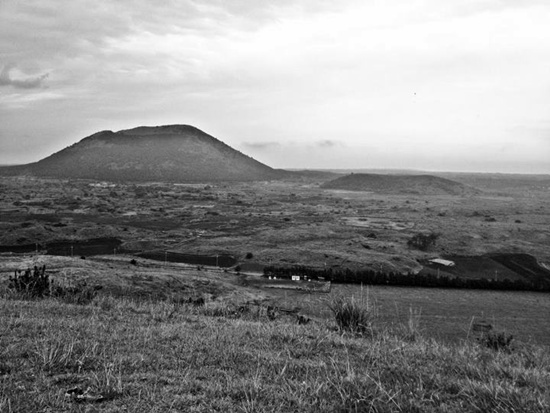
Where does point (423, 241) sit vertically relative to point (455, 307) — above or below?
above

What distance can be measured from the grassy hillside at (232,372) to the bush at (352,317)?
A: 110cm

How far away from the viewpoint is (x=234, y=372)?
5207mm

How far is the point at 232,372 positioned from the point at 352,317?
4.94 m

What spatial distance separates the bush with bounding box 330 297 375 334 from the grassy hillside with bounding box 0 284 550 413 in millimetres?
1099

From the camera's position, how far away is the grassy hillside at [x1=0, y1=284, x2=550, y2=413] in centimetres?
402

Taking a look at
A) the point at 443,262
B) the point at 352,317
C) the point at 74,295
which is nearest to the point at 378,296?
the point at 443,262

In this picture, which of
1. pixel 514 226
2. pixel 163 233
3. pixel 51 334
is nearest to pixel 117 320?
pixel 51 334

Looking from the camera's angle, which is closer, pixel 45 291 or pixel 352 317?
pixel 352 317

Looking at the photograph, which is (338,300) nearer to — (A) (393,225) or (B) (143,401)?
(B) (143,401)

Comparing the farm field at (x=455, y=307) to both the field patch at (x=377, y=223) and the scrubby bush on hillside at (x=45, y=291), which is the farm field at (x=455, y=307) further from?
the field patch at (x=377, y=223)

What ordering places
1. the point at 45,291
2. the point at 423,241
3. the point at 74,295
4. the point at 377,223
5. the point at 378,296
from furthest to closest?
the point at 377,223 < the point at 423,241 < the point at 378,296 < the point at 45,291 < the point at 74,295

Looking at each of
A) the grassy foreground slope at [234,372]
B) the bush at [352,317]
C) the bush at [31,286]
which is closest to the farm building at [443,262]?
the bush at [352,317]

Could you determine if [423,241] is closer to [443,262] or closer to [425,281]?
[443,262]

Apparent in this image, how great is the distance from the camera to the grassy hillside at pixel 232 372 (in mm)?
4023
